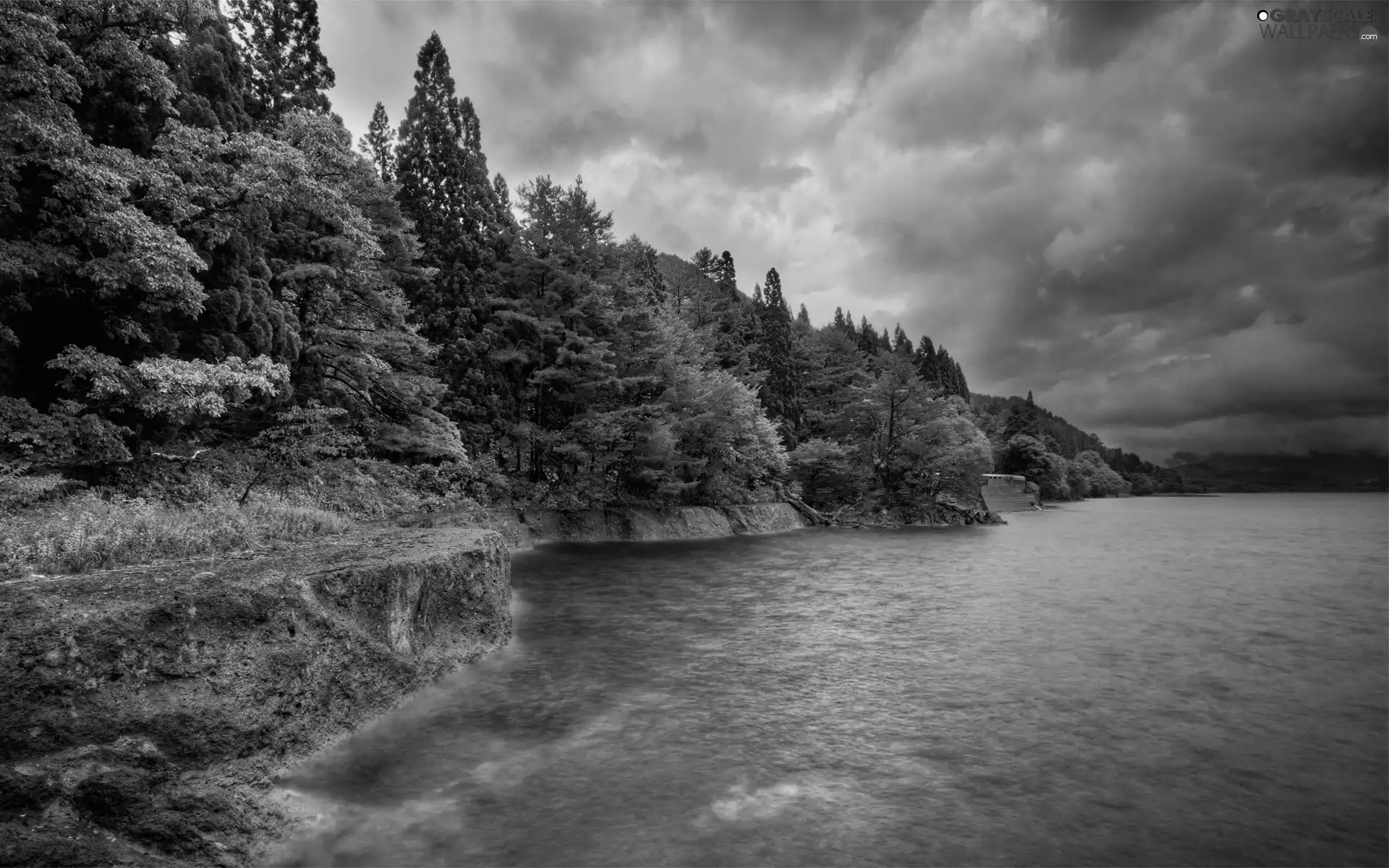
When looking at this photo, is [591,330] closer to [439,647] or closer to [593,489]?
[593,489]

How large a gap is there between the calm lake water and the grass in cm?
398

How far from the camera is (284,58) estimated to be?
28.4 metres

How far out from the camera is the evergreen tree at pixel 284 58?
82.3 feet

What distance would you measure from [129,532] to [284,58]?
3121 centimetres

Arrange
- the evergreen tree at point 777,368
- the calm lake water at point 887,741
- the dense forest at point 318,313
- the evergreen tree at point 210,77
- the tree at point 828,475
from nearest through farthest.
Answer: the calm lake water at point 887,741, the dense forest at point 318,313, the evergreen tree at point 210,77, the tree at point 828,475, the evergreen tree at point 777,368

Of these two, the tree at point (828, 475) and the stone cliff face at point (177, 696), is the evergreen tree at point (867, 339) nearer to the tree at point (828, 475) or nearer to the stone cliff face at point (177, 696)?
the tree at point (828, 475)

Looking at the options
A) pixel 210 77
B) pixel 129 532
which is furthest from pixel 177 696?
pixel 210 77

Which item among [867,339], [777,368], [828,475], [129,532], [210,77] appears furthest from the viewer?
[867,339]

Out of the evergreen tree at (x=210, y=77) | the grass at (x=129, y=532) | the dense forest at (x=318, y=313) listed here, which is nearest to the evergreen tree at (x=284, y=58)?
the dense forest at (x=318, y=313)

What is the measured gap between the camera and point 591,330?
30.2 meters

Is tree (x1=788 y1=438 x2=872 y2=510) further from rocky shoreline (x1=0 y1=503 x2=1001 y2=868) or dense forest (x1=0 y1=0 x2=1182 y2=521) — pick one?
rocky shoreline (x1=0 y1=503 x2=1001 y2=868)

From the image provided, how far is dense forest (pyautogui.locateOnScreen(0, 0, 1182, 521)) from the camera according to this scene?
11.1m

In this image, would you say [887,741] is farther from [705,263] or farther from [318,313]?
[705,263]

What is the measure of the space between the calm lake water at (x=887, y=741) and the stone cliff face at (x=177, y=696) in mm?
593
